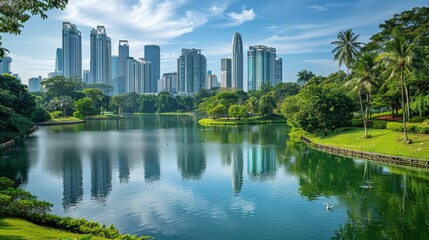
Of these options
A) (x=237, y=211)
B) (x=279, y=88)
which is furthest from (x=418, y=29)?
(x=279, y=88)

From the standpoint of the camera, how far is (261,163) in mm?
50375

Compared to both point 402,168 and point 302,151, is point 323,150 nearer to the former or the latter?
point 302,151

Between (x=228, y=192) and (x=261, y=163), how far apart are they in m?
16.5

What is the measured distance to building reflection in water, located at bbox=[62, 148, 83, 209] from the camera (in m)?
32.0

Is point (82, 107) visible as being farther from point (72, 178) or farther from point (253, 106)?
point (72, 178)

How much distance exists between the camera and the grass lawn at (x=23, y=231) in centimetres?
1484

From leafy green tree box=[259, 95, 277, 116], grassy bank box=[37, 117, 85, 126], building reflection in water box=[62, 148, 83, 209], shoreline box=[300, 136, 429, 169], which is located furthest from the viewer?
leafy green tree box=[259, 95, 277, 116]

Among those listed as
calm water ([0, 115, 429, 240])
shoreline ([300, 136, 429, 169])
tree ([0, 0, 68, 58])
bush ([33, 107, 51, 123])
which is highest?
tree ([0, 0, 68, 58])

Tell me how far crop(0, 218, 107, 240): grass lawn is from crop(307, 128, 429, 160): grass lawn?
4190cm

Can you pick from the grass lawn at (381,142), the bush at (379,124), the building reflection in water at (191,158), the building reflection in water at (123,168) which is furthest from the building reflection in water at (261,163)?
the bush at (379,124)

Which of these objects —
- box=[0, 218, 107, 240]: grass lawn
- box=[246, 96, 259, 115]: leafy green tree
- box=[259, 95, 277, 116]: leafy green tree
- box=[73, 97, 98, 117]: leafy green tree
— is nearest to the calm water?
box=[0, 218, 107, 240]: grass lawn

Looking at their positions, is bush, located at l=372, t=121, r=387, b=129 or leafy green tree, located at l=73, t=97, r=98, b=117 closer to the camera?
bush, located at l=372, t=121, r=387, b=129

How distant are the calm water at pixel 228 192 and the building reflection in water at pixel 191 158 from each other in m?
0.14

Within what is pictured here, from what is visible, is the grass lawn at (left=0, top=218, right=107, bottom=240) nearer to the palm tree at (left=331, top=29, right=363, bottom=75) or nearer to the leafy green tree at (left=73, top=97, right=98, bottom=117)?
the palm tree at (left=331, top=29, right=363, bottom=75)
